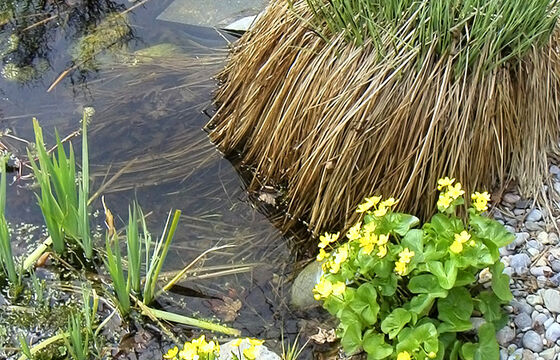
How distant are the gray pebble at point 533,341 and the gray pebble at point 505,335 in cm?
4

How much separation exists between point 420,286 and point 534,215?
71 centimetres

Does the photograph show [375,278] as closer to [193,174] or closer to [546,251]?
[546,251]

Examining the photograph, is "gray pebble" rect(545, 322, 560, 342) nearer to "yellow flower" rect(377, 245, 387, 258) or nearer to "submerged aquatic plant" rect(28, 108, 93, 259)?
"yellow flower" rect(377, 245, 387, 258)

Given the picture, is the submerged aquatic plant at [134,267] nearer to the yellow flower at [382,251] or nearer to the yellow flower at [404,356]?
the yellow flower at [382,251]

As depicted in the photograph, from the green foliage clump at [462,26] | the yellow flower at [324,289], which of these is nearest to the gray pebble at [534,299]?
the yellow flower at [324,289]

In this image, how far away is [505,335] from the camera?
2186mm

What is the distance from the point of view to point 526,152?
2.66m

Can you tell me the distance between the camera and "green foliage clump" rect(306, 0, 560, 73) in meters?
2.40

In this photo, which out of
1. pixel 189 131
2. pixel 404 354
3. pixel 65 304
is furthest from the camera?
pixel 189 131

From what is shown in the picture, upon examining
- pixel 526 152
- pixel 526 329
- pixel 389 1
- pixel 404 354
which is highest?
pixel 389 1

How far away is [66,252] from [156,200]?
0.50m

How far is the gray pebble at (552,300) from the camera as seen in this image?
7.29ft

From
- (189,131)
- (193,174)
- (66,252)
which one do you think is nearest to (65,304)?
(66,252)

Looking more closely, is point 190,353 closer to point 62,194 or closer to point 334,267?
point 334,267
